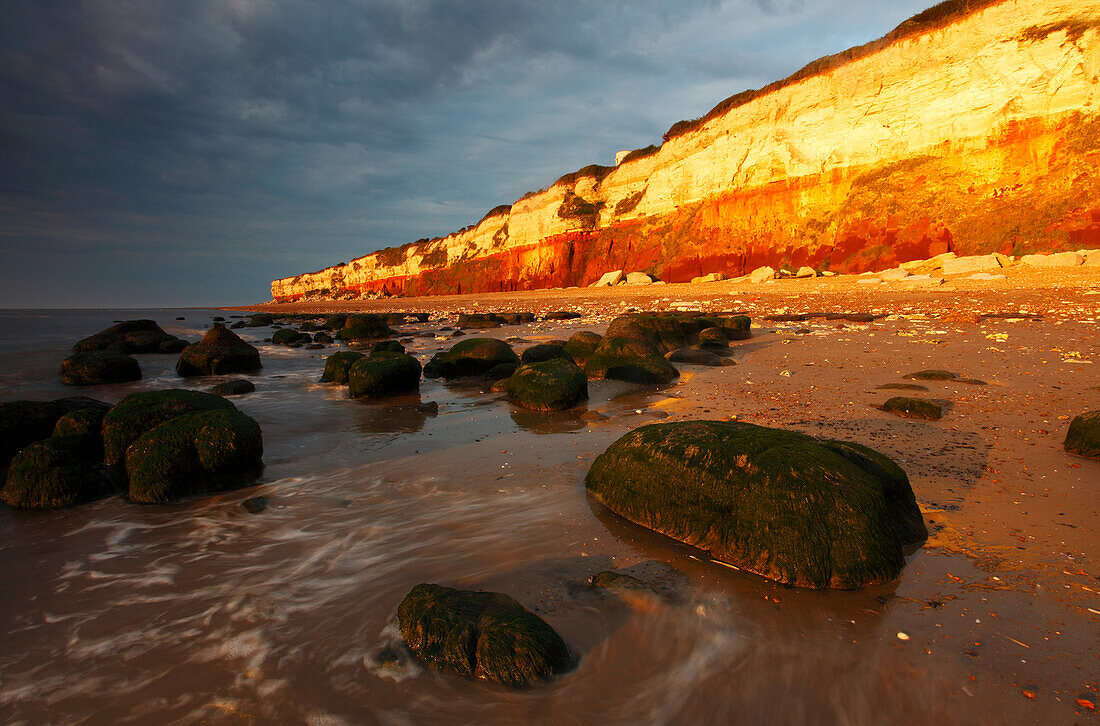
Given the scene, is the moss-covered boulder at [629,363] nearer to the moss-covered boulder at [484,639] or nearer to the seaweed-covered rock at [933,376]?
the seaweed-covered rock at [933,376]

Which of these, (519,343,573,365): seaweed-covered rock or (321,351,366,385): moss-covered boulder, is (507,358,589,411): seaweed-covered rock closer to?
(519,343,573,365): seaweed-covered rock

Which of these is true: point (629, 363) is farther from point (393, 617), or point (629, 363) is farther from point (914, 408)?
point (393, 617)

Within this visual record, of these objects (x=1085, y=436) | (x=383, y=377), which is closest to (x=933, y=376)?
(x=1085, y=436)

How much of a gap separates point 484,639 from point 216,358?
41.3 feet

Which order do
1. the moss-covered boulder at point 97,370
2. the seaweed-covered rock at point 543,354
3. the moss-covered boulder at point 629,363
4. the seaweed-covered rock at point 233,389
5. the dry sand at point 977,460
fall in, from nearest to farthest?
the dry sand at point 977,460, the moss-covered boulder at point 629,363, the seaweed-covered rock at point 233,389, the seaweed-covered rock at point 543,354, the moss-covered boulder at point 97,370

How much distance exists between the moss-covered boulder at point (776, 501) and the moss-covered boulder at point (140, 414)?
508 centimetres

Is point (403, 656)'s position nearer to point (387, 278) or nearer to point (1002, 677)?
point (1002, 677)

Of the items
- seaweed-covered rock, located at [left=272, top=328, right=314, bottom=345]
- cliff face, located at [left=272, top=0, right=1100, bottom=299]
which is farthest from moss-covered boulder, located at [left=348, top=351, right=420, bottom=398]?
cliff face, located at [left=272, top=0, right=1100, bottom=299]

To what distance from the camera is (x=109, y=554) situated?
11.7 ft

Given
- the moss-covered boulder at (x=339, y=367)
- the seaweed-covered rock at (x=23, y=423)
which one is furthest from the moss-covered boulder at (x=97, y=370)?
the seaweed-covered rock at (x=23, y=423)

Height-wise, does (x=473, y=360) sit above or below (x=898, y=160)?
below

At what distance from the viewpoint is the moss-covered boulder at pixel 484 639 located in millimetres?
2178

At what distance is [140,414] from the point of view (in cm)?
534

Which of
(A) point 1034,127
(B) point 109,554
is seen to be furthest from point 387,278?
(B) point 109,554
